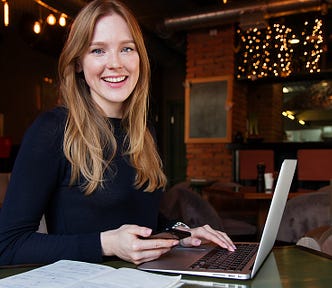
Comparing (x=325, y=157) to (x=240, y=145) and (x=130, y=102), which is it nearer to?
(x=240, y=145)

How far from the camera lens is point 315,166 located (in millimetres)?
6320

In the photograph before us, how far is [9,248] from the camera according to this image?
112cm

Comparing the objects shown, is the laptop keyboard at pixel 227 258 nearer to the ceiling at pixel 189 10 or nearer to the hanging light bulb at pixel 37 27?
the ceiling at pixel 189 10

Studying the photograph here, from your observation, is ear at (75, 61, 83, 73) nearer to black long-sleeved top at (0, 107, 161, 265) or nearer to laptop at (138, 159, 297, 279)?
black long-sleeved top at (0, 107, 161, 265)

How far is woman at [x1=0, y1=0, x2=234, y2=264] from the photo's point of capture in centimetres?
110

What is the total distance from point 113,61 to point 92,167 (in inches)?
12.8

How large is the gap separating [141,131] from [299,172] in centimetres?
534

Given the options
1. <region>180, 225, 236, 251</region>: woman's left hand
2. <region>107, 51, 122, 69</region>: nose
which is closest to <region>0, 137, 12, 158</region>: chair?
<region>107, 51, 122, 69</region>: nose

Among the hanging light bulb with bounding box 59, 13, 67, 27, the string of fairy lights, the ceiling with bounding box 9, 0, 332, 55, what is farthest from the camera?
the string of fairy lights

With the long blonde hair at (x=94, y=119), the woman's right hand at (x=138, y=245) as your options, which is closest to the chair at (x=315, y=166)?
the long blonde hair at (x=94, y=119)

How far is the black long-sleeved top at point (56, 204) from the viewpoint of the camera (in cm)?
110

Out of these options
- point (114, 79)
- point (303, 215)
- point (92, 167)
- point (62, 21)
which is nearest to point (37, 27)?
point (62, 21)

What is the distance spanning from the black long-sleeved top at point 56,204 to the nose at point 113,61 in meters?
0.20

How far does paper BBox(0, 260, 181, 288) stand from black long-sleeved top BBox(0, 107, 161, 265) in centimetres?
17
